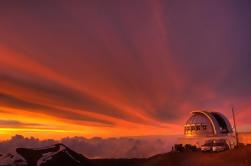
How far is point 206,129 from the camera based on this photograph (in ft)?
212

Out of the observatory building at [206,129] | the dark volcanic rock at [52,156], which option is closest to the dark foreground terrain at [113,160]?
the dark volcanic rock at [52,156]

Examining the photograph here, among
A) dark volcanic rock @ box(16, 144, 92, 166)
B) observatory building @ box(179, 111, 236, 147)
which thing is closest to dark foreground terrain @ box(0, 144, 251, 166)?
dark volcanic rock @ box(16, 144, 92, 166)

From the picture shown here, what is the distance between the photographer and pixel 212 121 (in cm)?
6462

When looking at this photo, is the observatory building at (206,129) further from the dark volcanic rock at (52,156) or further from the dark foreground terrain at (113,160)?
the dark volcanic rock at (52,156)

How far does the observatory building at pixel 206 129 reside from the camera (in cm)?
6350

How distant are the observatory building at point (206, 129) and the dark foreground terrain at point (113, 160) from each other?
1002 cm

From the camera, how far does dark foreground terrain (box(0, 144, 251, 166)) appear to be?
148 feet

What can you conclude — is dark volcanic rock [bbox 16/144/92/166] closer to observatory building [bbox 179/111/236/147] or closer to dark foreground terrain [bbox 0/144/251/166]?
dark foreground terrain [bbox 0/144/251/166]

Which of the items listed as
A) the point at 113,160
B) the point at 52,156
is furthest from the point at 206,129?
the point at 52,156

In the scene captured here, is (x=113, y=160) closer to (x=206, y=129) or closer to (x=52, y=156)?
(x=52, y=156)

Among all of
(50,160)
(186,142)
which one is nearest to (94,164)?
(50,160)

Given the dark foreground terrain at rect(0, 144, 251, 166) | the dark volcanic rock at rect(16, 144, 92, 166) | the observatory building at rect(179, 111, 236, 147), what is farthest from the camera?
the observatory building at rect(179, 111, 236, 147)

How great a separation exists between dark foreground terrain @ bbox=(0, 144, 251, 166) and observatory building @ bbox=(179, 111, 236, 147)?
10.0 metres

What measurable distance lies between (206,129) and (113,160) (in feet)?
79.4
